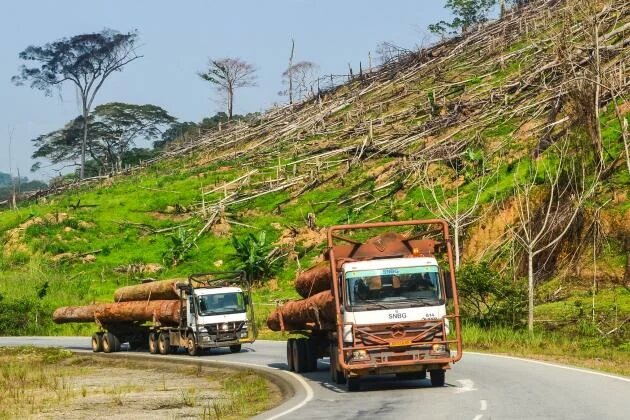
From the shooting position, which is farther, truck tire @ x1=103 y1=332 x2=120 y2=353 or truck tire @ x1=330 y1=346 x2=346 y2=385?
truck tire @ x1=103 y1=332 x2=120 y2=353

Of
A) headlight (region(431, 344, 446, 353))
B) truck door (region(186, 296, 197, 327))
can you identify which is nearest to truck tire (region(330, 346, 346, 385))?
headlight (region(431, 344, 446, 353))

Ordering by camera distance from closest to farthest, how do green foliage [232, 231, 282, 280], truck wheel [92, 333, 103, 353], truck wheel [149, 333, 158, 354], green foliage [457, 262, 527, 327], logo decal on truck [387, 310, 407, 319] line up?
logo decal on truck [387, 310, 407, 319] → green foliage [457, 262, 527, 327] → truck wheel [149, 333, 158, 354] → truck wheel [92, 333, 103, 353] → green foliage [232, 231, 282, 280]

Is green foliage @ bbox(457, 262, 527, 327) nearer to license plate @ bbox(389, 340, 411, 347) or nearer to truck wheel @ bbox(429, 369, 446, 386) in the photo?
truck wheel @ bbox(429, 369, 446, 386)

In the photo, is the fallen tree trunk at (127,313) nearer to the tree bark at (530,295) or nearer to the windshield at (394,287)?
the tree bark at (530,295)

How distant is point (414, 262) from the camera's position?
2147cm

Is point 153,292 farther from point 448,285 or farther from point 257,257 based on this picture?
point 448,285

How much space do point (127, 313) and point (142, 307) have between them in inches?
59.6

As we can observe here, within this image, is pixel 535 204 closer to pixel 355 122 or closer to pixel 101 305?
pixel 101 305

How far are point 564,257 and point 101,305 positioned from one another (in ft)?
65.5

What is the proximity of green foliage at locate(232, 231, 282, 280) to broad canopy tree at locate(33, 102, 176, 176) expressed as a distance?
4525 cm

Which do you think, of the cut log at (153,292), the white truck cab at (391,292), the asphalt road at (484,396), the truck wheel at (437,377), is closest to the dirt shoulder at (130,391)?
the asphalt road at (484,396)

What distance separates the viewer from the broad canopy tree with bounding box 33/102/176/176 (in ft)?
337

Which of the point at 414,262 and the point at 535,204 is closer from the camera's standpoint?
the point at 414,262

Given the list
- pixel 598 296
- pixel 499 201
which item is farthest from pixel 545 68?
pixel 598 296
